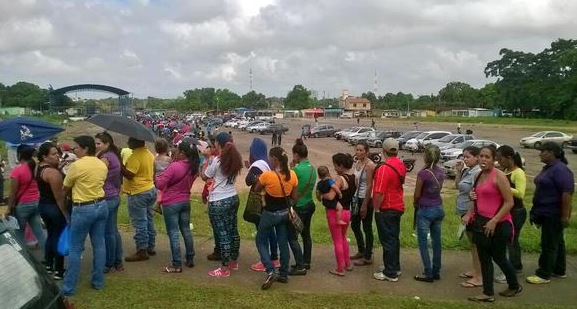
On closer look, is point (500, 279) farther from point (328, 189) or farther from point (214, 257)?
point (214, 257)

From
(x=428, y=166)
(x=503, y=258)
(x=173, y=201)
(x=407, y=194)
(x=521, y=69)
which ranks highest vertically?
(x=521, y=69)

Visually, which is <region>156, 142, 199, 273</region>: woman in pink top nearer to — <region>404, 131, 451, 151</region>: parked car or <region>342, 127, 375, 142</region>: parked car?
<region>404, 131, 451, 151</region>: parked car

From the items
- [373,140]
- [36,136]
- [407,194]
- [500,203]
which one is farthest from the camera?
[373,140]

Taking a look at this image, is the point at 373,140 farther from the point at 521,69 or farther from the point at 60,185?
the point at 521,69

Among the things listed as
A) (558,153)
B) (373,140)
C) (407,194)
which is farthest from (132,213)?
(373,140)

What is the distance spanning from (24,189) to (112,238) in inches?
43.8

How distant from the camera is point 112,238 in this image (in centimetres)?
584

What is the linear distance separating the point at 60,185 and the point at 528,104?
87.9 meters

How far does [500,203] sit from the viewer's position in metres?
4.86

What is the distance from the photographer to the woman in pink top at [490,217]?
4.81 meters

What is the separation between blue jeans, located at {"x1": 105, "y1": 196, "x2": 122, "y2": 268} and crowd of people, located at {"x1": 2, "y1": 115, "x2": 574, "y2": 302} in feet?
0.04

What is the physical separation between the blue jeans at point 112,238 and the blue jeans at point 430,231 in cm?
341

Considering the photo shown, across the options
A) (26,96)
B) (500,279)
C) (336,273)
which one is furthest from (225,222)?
(26,96)

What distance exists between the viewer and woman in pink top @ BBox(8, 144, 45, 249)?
5691 millimetres
